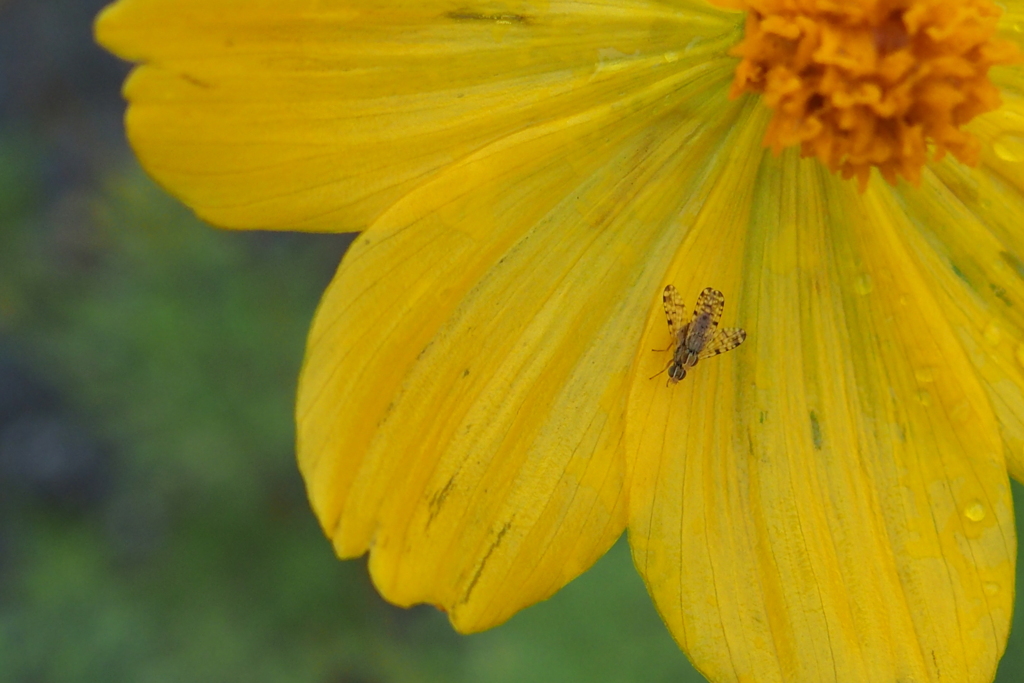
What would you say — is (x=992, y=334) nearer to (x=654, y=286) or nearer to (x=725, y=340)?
(x=725, y=340)

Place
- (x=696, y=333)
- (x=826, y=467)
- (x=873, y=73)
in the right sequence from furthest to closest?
(x=826, y=467) < (x=696, y=333) < (x=873, y=73)

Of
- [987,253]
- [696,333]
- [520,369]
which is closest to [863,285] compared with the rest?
[987,253]

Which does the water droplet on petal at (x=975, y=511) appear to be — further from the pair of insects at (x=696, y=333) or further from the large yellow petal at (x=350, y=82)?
the large yellow petal at (x=350, y=82)

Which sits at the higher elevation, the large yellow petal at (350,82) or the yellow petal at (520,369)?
the large yellow petal at (350,82)

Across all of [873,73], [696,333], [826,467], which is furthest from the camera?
[826,467]

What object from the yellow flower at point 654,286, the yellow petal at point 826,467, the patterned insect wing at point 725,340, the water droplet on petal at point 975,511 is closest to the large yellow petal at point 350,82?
the yellow flower at point 654,286

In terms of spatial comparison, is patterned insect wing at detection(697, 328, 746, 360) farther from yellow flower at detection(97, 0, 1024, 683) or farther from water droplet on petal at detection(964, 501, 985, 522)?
water droplet on petal at detection(964, 501, 985, 522)

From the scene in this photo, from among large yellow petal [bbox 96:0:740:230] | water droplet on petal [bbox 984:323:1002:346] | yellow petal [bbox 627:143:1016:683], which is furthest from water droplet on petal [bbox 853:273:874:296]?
large yellow petal [bbox 96:0:740:230]
